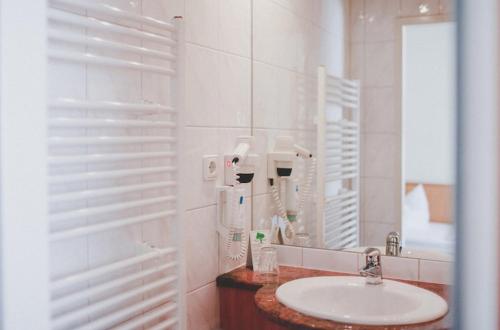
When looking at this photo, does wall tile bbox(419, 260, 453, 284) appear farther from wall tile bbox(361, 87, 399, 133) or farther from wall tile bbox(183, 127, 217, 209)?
wall tile bbox(183, 127, 217, 209)

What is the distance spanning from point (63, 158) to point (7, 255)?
28.8 inches

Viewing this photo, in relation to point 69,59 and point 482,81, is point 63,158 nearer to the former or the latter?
point 69,59

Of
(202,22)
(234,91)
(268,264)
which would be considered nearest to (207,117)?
Answer: (234,91)

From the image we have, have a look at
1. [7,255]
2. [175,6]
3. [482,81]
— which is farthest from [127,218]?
[482,81]

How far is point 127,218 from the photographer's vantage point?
1.45 m

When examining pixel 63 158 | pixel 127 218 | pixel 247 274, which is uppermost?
pixel 63 158

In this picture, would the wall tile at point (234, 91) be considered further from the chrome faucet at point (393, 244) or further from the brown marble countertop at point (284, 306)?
the chrome faucet at point (393, 244)

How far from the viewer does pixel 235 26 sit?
2082 millimetres

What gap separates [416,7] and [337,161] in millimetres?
616

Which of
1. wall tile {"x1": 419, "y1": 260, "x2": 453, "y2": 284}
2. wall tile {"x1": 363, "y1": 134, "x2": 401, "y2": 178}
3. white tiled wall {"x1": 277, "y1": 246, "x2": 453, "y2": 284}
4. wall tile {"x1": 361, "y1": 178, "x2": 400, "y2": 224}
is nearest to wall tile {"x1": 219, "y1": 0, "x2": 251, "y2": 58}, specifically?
wall tile {"x1": 363, "y1": 134, "x2": 401, "y2": 178}

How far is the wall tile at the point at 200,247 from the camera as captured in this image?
6.01 feet

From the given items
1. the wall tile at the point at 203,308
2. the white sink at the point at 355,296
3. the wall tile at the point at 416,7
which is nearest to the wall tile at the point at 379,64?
the wall tile at the point at 416,7

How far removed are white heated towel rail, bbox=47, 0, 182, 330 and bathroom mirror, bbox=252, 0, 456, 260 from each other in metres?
0.66

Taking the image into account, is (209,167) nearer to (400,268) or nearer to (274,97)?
(274,97)
